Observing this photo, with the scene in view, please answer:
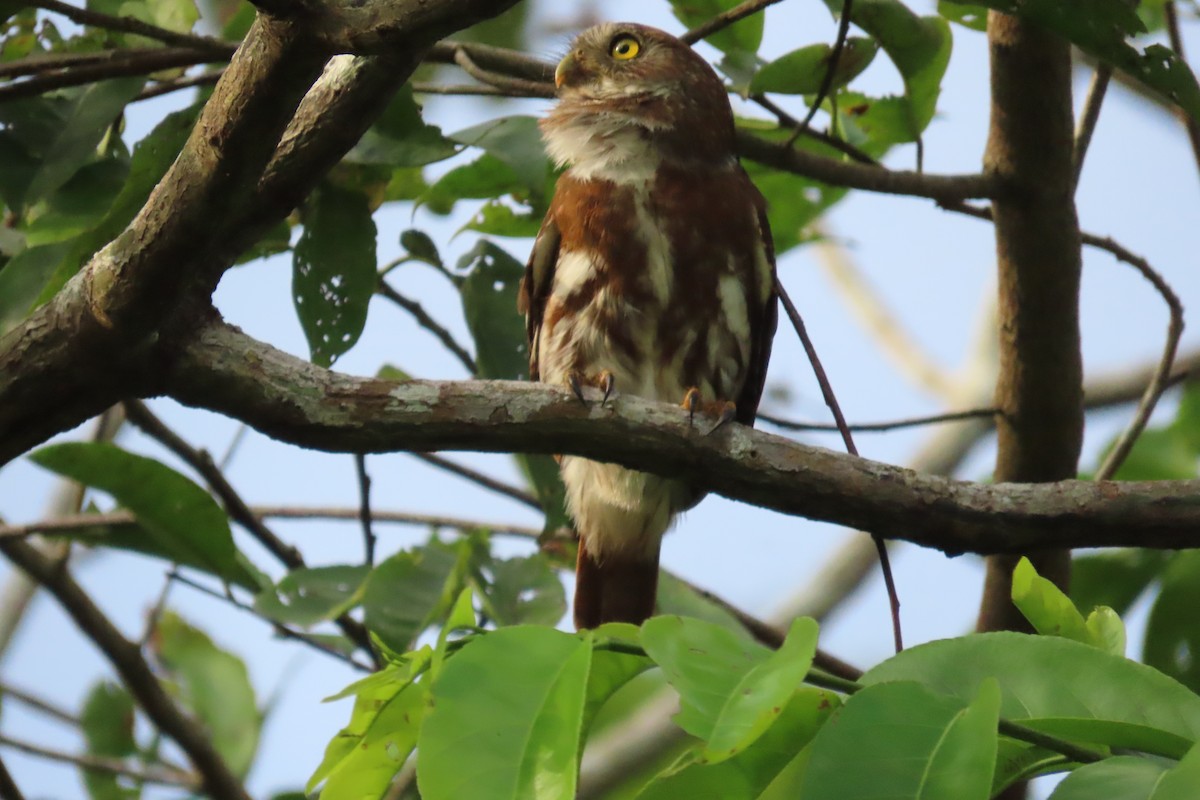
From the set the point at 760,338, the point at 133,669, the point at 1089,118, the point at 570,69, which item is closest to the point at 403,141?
the point at 570,69

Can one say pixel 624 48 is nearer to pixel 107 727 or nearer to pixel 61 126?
pixel 61 126

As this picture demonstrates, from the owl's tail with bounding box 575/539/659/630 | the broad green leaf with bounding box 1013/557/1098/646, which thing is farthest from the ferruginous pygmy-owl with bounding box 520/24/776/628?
the broad green leaf with bounding box 1013/557/1098/646

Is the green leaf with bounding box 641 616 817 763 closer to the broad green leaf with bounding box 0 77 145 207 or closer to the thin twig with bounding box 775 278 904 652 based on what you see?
the thin twig with bounding box 775 278 904 652

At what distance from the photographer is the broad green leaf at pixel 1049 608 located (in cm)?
187

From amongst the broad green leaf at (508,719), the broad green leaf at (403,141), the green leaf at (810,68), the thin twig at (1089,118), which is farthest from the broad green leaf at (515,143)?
the broad green leaf at (508,719)

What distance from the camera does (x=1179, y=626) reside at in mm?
3312

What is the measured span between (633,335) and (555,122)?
679 mm

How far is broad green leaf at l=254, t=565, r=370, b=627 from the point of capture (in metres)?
3.21

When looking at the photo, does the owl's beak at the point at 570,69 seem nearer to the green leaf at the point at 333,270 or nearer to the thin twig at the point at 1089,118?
the green leaf at the point at 333,270

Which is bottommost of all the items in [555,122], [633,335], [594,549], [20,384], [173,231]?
[20,384]

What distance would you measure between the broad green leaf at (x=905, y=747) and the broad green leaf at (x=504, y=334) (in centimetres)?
224

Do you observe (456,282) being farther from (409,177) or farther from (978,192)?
(978,192)

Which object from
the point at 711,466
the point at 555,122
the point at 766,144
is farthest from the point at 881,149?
the point at 711,466

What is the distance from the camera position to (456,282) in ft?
12.5
